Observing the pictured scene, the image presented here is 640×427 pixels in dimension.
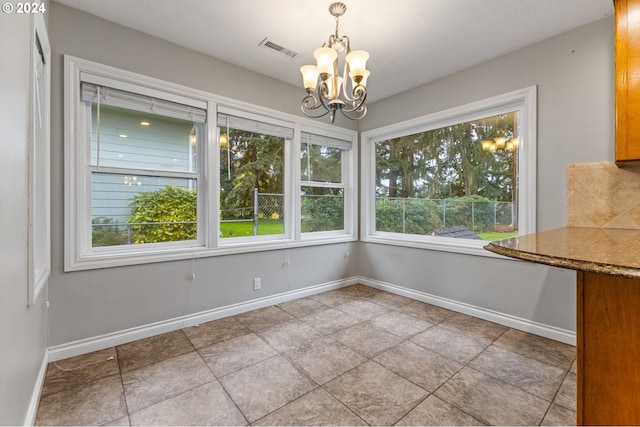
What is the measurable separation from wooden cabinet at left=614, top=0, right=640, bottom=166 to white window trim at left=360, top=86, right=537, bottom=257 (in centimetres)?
99

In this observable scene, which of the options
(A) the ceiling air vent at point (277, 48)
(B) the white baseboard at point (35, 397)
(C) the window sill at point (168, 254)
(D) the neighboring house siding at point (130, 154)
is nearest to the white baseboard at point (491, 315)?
(C) the window sill at point (168, 254)

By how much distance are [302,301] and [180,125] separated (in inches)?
90.2

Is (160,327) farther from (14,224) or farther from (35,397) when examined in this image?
(14,224)

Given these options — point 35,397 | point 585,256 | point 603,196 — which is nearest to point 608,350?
point 585,256

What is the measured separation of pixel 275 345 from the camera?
2.27 meters

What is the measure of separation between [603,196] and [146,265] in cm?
335

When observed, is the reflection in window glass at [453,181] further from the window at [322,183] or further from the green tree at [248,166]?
the green tree at [248,166]

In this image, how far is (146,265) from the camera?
2391 mm

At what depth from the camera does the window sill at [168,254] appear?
2129 mm

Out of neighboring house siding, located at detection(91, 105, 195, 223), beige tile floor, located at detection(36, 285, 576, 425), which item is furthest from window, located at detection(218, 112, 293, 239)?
beige tile floor, located at detection(36, 285, 576, 425)

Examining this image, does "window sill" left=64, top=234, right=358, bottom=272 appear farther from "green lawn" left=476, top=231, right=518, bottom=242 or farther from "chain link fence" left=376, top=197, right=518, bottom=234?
"green lawn" left=476, top=231, right=518, bottom=242

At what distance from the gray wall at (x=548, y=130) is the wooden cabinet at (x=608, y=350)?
1.67 m

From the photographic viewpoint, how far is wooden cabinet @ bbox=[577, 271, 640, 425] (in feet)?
2.89

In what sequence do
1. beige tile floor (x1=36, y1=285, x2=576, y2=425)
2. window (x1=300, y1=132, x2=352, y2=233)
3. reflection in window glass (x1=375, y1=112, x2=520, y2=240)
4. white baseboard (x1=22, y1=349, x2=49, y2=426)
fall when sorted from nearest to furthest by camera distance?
white baseboard (x1=22, y1=349, x2=49, y2=426), beige tile floor (x1=36, y1=285, x2=576, y2=425), reflection in window glass (x1=375, y1=112, x2=520, y2=240), window (x1=300, y1=132, x2=352, y2=233)
